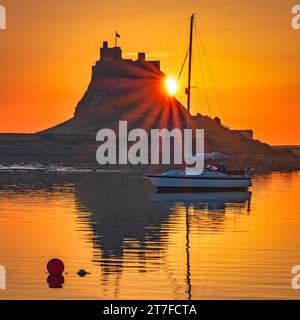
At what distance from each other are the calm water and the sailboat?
6.26 metres

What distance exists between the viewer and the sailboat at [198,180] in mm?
61688

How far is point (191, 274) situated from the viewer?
85.9 ft

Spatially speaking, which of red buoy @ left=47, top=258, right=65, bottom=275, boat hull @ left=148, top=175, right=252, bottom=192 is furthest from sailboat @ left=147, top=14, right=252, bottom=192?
red buoy @ left=47, top=258, right=65, bottom=275

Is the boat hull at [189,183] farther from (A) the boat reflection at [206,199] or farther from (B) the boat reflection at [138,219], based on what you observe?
(B) the boat reflection at [138,219]

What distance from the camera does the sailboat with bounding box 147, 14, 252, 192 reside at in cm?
6169

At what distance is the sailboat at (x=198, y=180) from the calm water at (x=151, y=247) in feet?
20.5

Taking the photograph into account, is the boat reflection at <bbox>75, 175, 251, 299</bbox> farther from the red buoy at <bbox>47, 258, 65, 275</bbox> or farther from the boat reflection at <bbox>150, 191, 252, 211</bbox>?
the red buoy at <bbox>47, 258, 65, 275</bbox>

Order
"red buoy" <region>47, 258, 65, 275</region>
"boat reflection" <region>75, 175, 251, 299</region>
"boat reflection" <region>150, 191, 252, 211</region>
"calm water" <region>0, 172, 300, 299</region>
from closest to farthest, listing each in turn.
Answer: "calm water" <region>0, 172, 300, 299</region>, "red buoy" <region>47, 258, 65, 275</region>, "boat reflection" <region>75, 175, 251, 299</region>, "boat reflection" <region>150, 191, 252, 211</region>

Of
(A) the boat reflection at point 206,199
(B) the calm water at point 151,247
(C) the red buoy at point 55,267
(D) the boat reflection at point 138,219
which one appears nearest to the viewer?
(B) the calm water at point 151,247

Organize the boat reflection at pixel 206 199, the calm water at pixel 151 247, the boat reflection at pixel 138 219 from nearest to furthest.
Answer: the calm water at pixel 151 247 < the boat reflection at pixel 138 219 < the boat reflection at pixel 206 199

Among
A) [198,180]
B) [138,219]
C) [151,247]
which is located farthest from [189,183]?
[151,247]

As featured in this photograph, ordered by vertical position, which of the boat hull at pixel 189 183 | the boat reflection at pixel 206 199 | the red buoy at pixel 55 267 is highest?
the boat hull at pixel 189 183

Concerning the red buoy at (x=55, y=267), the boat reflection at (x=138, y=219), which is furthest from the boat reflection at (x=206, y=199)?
the red buoy at (x=55, y=267)
